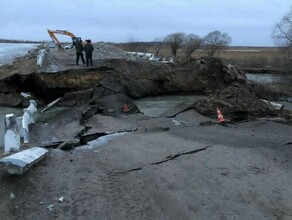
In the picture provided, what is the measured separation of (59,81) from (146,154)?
1594 cm

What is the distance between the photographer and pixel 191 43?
64250mm

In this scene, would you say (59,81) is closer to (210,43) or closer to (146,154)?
(146,154)

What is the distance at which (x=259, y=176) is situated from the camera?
7.56 metres

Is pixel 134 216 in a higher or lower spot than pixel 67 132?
higher

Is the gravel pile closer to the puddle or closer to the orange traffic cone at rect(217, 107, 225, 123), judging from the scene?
the orange traffic cone at rect(217, 107, 225, 123)

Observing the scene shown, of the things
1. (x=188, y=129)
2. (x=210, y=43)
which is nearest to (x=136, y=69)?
(x=188, y=129)

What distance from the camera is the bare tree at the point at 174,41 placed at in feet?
221

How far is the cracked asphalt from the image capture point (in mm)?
5969

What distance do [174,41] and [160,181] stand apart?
62382mm

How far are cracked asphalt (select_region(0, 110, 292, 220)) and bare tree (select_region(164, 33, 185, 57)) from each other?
5660 centimetres

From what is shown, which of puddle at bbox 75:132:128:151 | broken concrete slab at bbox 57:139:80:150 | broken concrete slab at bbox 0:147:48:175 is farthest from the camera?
puddle at bbox 75:132:128:151

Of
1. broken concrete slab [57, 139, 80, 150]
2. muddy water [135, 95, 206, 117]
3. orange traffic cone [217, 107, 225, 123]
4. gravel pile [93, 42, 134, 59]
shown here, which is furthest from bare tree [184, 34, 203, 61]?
broken concrete slab [57, 139, 80, 150]

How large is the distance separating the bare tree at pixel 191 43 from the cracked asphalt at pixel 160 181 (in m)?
49.2

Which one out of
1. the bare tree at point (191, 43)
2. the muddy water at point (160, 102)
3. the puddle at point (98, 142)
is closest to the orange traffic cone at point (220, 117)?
the puddle at point (98, 142)
